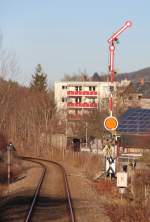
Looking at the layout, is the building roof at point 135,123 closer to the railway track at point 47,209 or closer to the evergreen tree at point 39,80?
the railway track at point 47,209

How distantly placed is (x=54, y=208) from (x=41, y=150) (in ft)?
152

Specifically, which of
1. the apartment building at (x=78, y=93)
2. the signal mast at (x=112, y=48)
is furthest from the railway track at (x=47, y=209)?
the apartment building at (x=78, y=93)

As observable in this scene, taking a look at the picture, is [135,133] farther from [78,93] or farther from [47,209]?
[78,93]

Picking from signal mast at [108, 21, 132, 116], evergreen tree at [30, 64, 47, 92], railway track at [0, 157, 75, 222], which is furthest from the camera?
evergreen tree at [30, 64, 47, 92]

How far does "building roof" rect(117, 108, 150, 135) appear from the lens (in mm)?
37938

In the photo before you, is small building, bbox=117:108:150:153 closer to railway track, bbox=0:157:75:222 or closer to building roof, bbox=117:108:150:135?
building roof, bbox=117:108:150:135

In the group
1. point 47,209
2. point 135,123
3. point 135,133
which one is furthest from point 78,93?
point 47,209

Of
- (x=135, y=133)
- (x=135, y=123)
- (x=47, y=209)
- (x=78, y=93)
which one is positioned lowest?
(x=47, y=209)

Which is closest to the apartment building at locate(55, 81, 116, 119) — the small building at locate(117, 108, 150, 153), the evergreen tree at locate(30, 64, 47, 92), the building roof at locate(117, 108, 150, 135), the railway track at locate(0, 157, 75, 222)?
the evergreen tree at locate(30, 64, 47, 92)

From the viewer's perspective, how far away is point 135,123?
39781mm

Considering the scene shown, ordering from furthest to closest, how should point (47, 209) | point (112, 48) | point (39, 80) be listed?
point (39, 80), point (112, 48), point (47, 209)

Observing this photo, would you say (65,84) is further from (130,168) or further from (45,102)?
(130,168)

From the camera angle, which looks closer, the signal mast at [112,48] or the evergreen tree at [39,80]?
the signal mast at [112,48]

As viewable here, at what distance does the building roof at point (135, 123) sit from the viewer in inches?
1494
